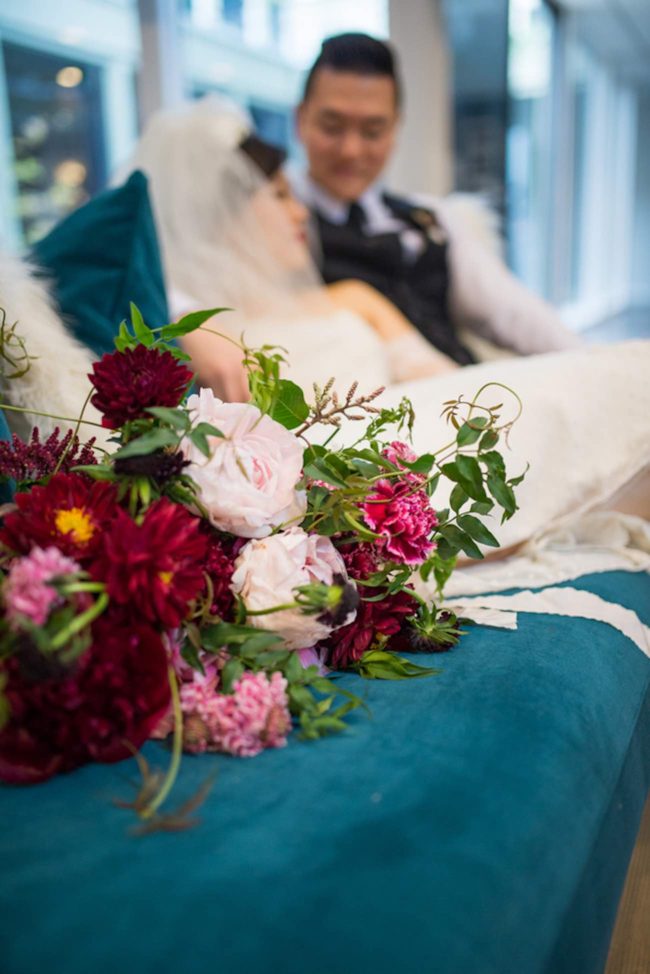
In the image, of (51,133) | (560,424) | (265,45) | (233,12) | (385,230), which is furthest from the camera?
(265,45)

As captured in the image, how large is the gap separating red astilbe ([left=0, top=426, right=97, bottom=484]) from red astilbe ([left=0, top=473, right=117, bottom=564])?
0.23 ft

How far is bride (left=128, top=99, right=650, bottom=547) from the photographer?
995mm

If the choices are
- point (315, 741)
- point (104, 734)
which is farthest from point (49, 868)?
point (315, 741)

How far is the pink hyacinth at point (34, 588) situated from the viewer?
1.57ft

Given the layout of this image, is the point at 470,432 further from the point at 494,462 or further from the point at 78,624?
the point at 78,624

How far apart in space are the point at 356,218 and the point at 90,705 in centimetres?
174

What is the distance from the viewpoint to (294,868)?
45 centimetres

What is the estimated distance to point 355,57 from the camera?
1918mm

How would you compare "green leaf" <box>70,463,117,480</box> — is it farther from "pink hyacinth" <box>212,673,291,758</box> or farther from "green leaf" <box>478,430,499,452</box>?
"green leaf" <box>478,430,499,452</box>

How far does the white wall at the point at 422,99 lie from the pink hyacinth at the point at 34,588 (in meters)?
2.99

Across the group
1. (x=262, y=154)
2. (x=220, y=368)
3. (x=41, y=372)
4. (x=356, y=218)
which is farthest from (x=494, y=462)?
(x=356, y=218)

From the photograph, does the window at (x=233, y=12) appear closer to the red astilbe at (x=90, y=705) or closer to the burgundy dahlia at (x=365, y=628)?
the burgundy dahlia at (x=365, y=628)

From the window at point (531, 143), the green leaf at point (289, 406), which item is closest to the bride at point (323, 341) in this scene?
the green leaf at point (289, 406)

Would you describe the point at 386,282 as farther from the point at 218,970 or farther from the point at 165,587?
the point at 218,970
